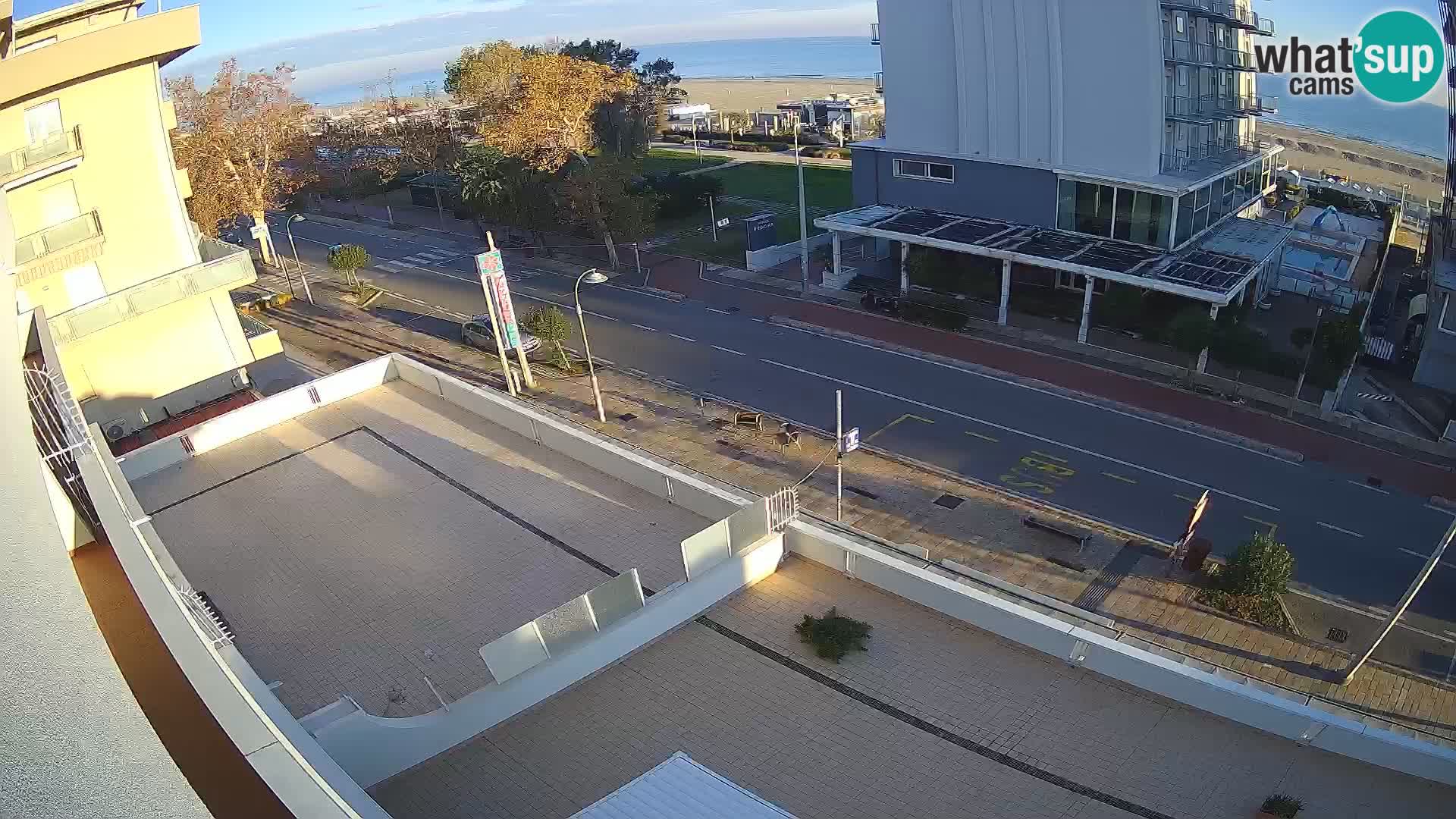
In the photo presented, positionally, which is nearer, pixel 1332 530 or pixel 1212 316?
pixel 1332 530

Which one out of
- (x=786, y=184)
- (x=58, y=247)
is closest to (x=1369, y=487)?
(x=58, y=247)

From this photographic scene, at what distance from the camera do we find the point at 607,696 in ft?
39.0

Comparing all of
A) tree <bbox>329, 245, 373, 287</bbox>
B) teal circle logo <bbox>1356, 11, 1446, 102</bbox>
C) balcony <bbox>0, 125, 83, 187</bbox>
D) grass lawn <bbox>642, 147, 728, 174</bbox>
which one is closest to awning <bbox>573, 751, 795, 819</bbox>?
balcony <bbox>0, 125, 83, 187</bbox>

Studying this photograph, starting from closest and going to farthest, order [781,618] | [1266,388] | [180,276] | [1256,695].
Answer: [1256,695] → [781,618] → [180,276] → [1266,388]

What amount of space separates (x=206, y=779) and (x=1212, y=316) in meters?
30.5

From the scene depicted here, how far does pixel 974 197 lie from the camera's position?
37.1 metres

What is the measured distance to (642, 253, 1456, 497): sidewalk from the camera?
23828 mm

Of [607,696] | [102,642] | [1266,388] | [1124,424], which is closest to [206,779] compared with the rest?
[102,642]

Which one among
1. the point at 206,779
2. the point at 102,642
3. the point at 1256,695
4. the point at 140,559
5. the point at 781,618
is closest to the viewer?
the point at 102,642

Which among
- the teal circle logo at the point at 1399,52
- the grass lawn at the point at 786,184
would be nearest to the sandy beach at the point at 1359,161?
the teal circle logo at the point at 1399,52

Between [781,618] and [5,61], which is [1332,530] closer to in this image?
[781,618]

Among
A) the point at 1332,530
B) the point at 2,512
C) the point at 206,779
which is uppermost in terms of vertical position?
the point at 2,512

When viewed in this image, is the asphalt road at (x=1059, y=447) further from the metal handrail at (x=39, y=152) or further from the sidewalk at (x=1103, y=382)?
the metal handrail at (x=39, y=152)

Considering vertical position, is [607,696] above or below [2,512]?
below
